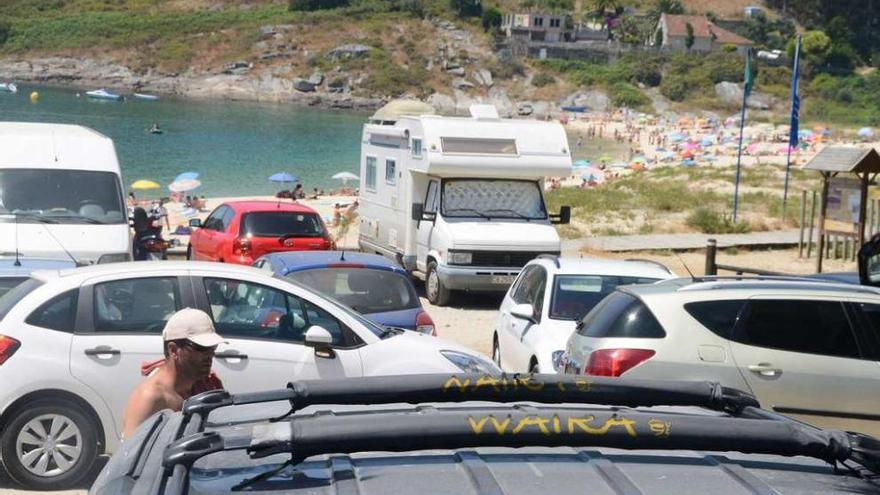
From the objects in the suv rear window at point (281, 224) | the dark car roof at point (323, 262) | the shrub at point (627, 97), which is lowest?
the shrub at point (627, 97)

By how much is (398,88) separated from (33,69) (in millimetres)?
43442

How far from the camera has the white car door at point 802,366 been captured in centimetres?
845

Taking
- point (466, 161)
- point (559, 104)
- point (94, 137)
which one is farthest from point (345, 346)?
point (559, 104)

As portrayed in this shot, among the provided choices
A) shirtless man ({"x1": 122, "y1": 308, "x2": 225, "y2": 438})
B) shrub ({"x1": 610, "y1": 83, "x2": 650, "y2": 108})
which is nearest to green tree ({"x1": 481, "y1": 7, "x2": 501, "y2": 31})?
shrub ({"x1": 610, "y1": 83, "x2": 650, "y2": 108})

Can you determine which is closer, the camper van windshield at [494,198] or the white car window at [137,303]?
the white car window at [137,303]

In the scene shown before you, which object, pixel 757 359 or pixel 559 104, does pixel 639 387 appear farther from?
pixel 559 104

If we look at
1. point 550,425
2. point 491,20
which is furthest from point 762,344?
point 491,20

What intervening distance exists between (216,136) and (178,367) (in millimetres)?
81055

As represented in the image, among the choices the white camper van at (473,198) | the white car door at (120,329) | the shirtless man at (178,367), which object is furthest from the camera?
the white camper van at (473,198)

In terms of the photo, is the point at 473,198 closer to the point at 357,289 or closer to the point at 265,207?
the point at 265,207

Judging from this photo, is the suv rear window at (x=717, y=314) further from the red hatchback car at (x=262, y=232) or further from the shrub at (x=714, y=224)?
the shrub at (x=714, y=224)

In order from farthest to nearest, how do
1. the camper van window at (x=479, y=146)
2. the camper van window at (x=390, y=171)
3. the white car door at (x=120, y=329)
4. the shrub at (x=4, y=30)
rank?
the shrub at (x=4, y=30) < the camper van window at (x=390, y=171) < the camper van window at (x=479, y=146) < the white car door at (x=120, y=329)

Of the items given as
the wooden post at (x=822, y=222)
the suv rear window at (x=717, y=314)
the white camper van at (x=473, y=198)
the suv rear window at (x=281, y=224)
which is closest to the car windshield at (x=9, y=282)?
the suv rear window at (x=717, y=314)

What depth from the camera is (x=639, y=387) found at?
3.75m
